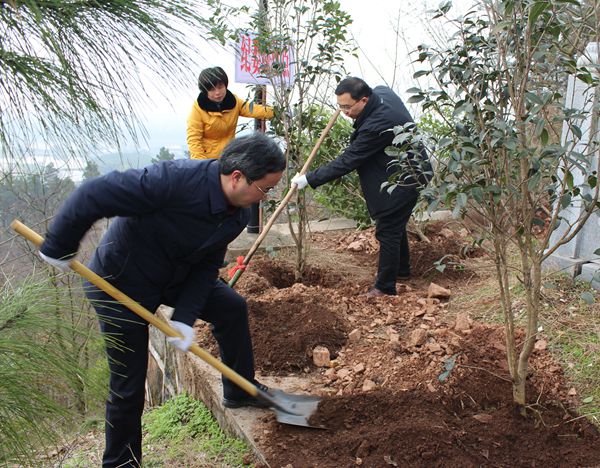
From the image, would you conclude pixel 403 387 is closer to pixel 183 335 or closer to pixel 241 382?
pixel 241 382

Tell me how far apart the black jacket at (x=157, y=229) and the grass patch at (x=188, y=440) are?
761 millimetres

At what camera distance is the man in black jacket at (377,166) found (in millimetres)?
4488

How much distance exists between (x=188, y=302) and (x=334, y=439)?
96 centimetres

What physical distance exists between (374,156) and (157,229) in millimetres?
2430

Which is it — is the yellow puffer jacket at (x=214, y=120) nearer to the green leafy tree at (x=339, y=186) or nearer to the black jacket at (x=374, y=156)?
the green leafy tree at (x=339, y=186)

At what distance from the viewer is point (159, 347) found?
5.08 meters

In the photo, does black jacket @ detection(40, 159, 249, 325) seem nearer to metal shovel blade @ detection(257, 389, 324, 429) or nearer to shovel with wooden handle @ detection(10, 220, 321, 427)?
shovel with wooden handle @ detection(10, 220, 321, 427)

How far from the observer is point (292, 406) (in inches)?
124

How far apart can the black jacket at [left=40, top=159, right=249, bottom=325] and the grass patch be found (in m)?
0.76

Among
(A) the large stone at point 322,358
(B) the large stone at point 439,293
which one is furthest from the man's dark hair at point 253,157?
(B) the large stone at point 439,293

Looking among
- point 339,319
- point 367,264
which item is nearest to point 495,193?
point 339,319

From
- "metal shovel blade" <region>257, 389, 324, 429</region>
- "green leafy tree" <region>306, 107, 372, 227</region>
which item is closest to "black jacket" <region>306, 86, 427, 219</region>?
"green leafy tree" <region>306, 107, 372, 227</region>

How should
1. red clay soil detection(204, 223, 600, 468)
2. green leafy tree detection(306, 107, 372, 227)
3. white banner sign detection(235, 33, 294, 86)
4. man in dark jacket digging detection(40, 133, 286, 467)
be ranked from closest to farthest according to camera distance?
man in dark jacket digging detection(40, 133, 286, 467) → red clay soil detection(204, 223, 600, 468) → white banner sign detection(235, 33, 294, 86) → green leafy tree detection(306, 107, 372, 227)

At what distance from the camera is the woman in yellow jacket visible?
527 cm
